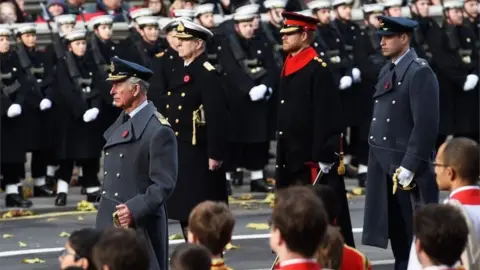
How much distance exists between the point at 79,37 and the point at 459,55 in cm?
544

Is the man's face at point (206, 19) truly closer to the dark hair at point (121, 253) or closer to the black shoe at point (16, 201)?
the black shoe at point (16, 201)

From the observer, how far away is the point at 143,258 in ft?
21.5

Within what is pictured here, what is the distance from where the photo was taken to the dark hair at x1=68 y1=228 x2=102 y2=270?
271 inches

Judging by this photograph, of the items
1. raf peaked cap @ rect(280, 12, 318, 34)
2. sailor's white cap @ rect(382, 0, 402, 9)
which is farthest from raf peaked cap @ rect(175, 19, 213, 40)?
sailor's white cap @ rect(382, 0, 402, 9)

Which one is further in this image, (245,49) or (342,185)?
(245,49)

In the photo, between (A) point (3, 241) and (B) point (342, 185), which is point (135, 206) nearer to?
(B) point (342, 185)

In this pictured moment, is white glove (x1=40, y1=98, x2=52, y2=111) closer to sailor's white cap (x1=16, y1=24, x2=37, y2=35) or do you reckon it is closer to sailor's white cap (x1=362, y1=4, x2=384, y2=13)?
sailor's white cap (x1=16, y1=24, x2=37, y2=35)

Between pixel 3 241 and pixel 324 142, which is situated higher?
pixel 324 142

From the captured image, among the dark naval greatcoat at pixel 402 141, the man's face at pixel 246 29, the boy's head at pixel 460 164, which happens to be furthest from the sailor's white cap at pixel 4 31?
the boy's head at pixel 460 164

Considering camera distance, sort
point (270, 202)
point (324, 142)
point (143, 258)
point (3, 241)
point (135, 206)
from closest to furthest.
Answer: point (143, 258), point (135, 206), point (324, 142), point (3, 241), point (270, 202)

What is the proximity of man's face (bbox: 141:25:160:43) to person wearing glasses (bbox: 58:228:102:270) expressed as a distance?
11.9 metres

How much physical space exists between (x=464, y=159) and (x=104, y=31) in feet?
35.6

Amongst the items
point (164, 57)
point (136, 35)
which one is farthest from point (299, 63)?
point (136, 35)

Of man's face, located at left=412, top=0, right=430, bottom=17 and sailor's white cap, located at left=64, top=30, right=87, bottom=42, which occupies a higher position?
sailor's white cap, located at left=64, top=30, right=87, bottom=42
